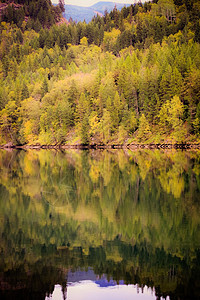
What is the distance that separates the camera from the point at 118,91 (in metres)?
102

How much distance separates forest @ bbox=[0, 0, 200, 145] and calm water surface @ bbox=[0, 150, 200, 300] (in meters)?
58.5

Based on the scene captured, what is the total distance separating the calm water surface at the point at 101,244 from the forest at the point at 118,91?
5848 cm

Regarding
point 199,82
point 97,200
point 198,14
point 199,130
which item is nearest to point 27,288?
point 97,200

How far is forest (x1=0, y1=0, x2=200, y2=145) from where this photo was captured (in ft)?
269

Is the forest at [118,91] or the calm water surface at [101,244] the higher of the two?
the forest at [118,91]

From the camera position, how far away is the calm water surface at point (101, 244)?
7.85 m

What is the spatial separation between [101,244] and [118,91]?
9392cm

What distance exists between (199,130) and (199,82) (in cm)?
1224

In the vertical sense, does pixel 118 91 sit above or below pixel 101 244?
above

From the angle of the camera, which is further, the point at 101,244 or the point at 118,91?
the point at 118,91

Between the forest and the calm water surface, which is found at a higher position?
the forest

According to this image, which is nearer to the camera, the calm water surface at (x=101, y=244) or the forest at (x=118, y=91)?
the calm water surface at (x=101, y=244)

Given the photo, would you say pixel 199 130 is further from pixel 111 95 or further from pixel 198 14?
pixel 198 14

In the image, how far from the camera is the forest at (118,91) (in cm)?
8194
